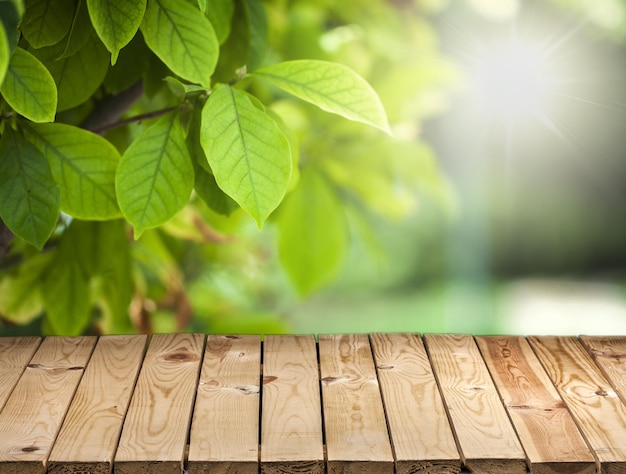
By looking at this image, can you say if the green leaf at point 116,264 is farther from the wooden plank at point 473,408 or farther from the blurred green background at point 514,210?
the blurred green background at point 514,210

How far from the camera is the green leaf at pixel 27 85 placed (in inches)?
17.4

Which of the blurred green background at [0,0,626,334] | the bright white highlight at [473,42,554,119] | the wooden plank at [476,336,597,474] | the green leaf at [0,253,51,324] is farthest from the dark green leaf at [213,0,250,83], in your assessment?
the blurred green background at [0,0,626,334]

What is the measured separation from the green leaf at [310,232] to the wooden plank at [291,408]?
0.07 meters

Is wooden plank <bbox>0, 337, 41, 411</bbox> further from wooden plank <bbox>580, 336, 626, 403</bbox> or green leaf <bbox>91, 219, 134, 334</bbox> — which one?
wooden plank <bbox>580, 336, 626, 403</bbox>

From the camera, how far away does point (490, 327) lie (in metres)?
3.65

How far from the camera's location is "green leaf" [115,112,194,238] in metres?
0.51

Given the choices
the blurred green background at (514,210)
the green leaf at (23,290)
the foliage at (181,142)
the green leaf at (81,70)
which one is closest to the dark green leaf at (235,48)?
the foliage at (181,142)

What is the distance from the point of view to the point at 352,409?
66 cm

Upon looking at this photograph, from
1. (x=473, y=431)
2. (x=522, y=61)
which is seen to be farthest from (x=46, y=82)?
(x=522, y=61)

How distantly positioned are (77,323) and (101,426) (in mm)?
127

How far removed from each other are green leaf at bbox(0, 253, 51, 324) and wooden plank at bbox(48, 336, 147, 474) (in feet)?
0.27

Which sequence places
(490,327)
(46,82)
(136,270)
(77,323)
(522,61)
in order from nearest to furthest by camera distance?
(46,82) → (77,323) → (136,270) → (522,61) → (490,327)

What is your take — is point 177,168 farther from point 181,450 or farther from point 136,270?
point 136,270

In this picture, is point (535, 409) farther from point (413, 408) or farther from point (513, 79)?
point (513, 79)
